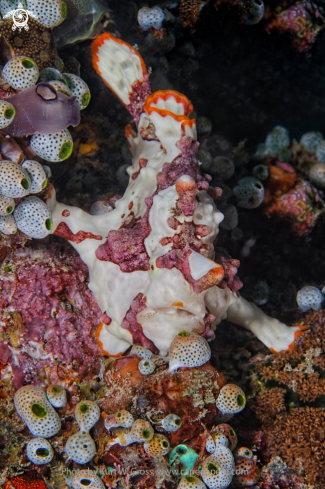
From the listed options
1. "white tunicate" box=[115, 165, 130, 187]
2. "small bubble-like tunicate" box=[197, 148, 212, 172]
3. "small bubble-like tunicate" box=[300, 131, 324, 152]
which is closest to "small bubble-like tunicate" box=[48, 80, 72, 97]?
"white tunicate" box=[115, 165, 130, 187]

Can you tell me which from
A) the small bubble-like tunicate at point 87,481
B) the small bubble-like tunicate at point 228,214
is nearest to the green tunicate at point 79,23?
the small bubble-like tunicate at point 228,214

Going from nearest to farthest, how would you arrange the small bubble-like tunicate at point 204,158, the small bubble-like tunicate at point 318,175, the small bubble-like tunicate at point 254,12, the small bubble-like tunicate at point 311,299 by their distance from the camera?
the small bubble-like tunicate at point 311,299 → the small bubble-like tunicate at point 204,158 → the small bubble-like tunicate at point 254,12 → the small bubble-like tunicate at point 318,175

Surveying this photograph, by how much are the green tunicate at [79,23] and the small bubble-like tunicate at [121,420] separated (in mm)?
3545

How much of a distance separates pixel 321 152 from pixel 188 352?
4.51 metres

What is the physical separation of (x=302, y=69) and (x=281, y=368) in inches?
198

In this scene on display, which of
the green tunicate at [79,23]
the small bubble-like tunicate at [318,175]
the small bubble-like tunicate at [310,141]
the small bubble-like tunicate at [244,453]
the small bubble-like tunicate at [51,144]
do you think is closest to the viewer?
the small bubble-like tunicate at [51,144]

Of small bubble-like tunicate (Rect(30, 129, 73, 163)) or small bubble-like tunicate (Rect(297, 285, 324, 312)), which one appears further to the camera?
small bubble-like tunicate (Rect(297, 285, 324, 312))

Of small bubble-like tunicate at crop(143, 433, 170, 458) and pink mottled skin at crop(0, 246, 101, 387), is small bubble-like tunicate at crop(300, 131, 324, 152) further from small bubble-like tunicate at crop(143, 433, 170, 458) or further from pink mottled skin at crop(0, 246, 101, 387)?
small bubble-like tunicate at crop(143, 433, 170, 458)

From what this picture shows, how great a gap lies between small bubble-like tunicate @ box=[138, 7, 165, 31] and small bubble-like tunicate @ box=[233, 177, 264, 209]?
2292mm

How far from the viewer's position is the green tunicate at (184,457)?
9.09 feet

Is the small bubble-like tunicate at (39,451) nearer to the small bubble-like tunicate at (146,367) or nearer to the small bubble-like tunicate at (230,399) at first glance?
the small bubble-like tunicate at (146,367)

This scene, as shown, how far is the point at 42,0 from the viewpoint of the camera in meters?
2.94

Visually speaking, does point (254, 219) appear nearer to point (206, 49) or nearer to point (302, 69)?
point (206, 49)

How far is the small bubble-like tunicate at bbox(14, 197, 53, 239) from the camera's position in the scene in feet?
9.66
